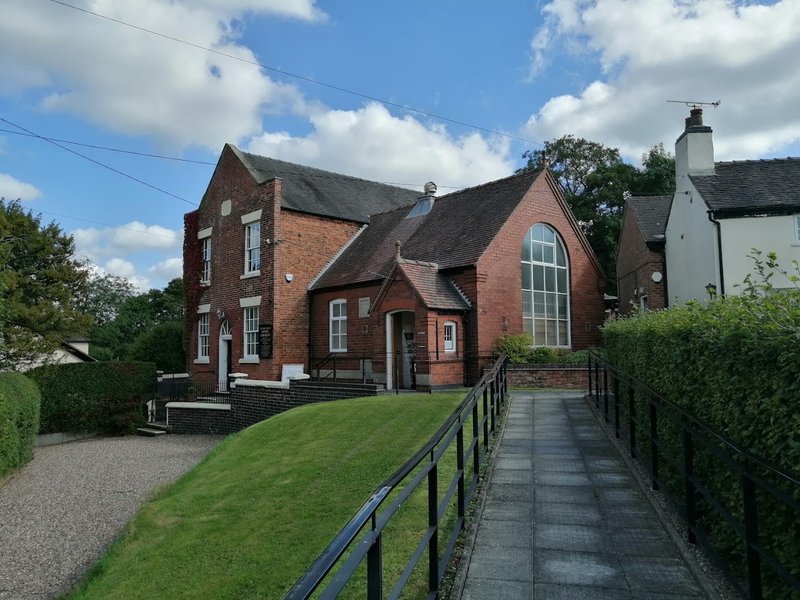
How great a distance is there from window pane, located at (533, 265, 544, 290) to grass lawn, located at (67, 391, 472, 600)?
8074mm

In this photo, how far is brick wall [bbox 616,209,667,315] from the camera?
825 inches

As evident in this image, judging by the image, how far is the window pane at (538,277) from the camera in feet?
64.7

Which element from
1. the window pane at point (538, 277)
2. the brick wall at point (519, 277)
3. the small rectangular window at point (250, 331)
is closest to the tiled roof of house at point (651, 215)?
the brick wall at point (519, 277)

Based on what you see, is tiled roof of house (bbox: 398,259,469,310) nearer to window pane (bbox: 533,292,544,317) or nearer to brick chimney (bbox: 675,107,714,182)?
window pane (bbox: 533,292,544,317)

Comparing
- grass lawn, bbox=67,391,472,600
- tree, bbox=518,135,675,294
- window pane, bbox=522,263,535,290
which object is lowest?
grass lawn, bbox=67,391,472,600

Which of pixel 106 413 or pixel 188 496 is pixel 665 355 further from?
pixel 106 413

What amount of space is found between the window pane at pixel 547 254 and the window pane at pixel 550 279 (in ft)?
0.84

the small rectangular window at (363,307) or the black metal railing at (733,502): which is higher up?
the small rectangular window at (363,307)

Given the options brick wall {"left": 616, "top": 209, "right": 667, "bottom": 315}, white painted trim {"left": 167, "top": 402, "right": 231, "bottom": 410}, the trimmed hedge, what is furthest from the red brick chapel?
the trimmed hedge

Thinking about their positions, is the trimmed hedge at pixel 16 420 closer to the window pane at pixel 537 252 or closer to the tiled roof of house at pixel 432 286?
the tiled roof of house at pixel 432 286

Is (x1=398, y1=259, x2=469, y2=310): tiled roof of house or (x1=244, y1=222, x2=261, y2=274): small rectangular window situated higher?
(x1=244, y1=222, x2=261, y2=274): small rectangular window

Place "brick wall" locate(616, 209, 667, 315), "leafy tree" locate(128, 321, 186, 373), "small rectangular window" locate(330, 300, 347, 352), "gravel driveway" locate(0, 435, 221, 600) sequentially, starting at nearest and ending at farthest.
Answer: "gravel driveway" locate(0, 435, 221, 600) < "brick wall" locate(616, 209, 667, 315) < "small rectangular window" locate(330, 300, 347, 352) < "leafy tree" locate(128, 321, 186, 373)

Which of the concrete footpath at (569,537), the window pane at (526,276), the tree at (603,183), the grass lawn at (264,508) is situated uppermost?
the tree at (603,183)

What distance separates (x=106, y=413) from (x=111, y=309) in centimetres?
5267
